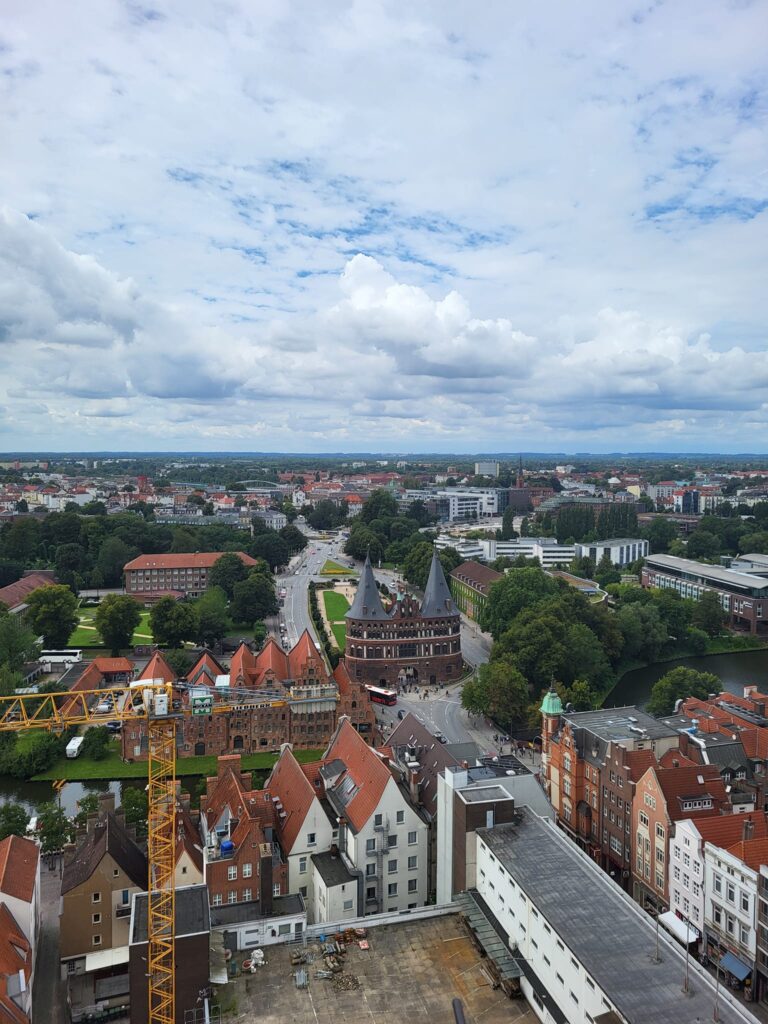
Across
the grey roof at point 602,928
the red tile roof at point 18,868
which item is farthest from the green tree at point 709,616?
the red tile roof at point 18,868

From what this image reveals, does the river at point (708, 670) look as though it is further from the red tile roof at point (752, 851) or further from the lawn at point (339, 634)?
the red tile roof at point (752, 851)

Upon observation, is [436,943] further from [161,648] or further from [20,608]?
[20,608]

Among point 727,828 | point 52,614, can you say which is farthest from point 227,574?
point 727,828

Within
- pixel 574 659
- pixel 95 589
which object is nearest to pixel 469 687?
pixel 574 659

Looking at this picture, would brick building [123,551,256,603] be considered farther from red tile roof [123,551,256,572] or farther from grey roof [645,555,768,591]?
grey roof [645,555,768,591]

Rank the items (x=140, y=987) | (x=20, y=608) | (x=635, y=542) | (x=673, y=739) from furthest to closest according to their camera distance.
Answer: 1. (x=635, y=542)
2. (x=20, y=608)
3. (x=673, y=739)
4. (x=140, y=987)

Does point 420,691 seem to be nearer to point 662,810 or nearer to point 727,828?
point 662,810

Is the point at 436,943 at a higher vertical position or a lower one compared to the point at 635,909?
lower
